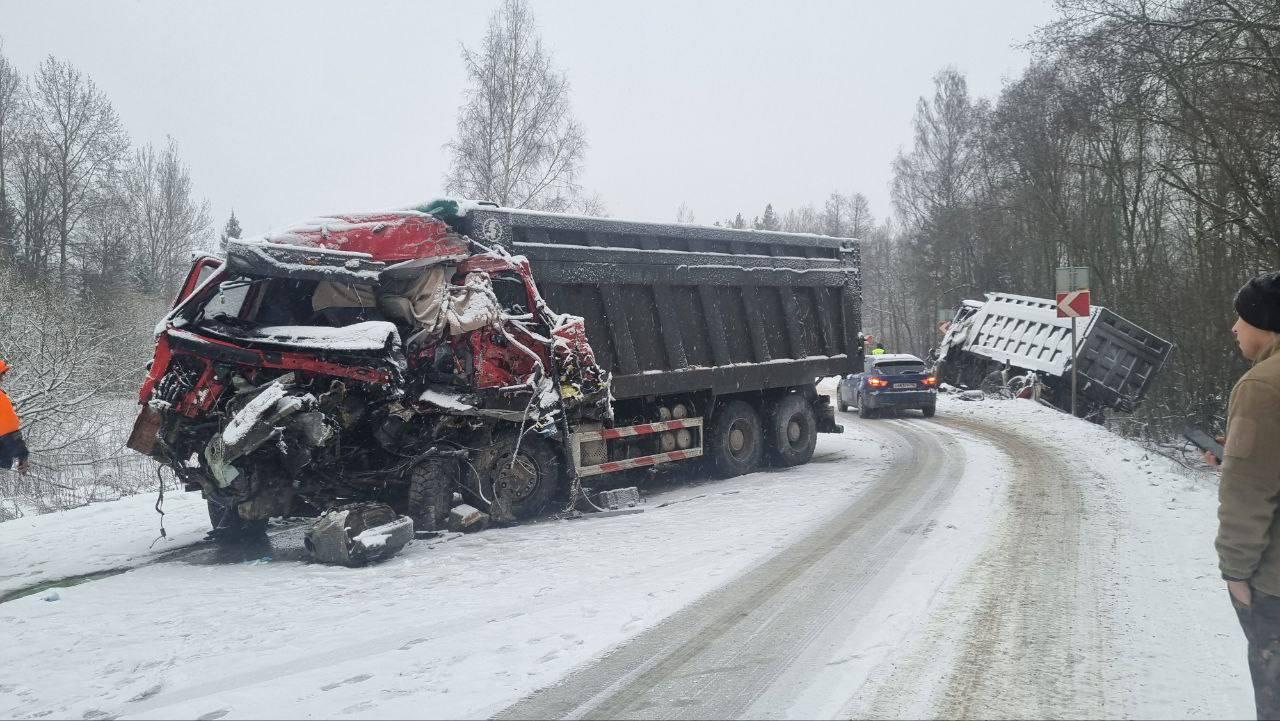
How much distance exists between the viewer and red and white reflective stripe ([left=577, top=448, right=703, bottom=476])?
891 cm

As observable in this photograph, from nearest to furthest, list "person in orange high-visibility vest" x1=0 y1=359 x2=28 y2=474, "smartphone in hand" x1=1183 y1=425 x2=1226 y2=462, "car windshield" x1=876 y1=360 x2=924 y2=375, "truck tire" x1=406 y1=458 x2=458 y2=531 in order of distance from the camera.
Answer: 1. "smartphone in hand" x1=1183 y1=425 x2=1226 y2=462
2. "person in orange high-visibility vest" x1=0 y1=359 x2=28 y2=474
3. "truck tire" x1=406 y1=458 x2=458 y2=531
4. "car windshield" x1=876 y1=360 x2=924 y2=375

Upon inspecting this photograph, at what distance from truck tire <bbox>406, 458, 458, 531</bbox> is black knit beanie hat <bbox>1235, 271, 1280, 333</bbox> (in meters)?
6.11

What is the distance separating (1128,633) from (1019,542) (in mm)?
2244

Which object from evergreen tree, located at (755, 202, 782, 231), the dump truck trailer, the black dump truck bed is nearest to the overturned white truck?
the black dump truck bed

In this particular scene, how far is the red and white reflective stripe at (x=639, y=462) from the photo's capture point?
891 centimetres

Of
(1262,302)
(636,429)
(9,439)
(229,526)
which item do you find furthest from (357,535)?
(1262,302)

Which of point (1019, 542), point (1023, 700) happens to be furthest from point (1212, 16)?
point (1023, 700)

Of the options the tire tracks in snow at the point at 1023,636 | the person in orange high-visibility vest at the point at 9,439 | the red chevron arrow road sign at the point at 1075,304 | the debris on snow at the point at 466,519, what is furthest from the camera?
the red chevron arrow road sign at the point at 1075,304

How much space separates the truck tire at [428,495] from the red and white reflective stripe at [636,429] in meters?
1.70

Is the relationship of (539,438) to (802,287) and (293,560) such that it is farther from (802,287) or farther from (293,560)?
(802,287)

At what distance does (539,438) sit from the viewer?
27.3 ft

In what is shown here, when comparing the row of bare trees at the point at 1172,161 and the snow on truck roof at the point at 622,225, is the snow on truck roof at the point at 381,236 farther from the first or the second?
the row of bare trees at the point at 1172,161

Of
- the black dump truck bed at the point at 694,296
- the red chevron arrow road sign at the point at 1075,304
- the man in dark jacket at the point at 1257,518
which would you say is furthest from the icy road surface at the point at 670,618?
the red chevron arrow road sign at the point at 1075,304

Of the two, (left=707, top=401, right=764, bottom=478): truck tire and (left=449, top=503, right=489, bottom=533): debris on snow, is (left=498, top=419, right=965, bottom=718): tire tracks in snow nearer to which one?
(left=449, top=503, right=489, bottom=533): debris on snow
